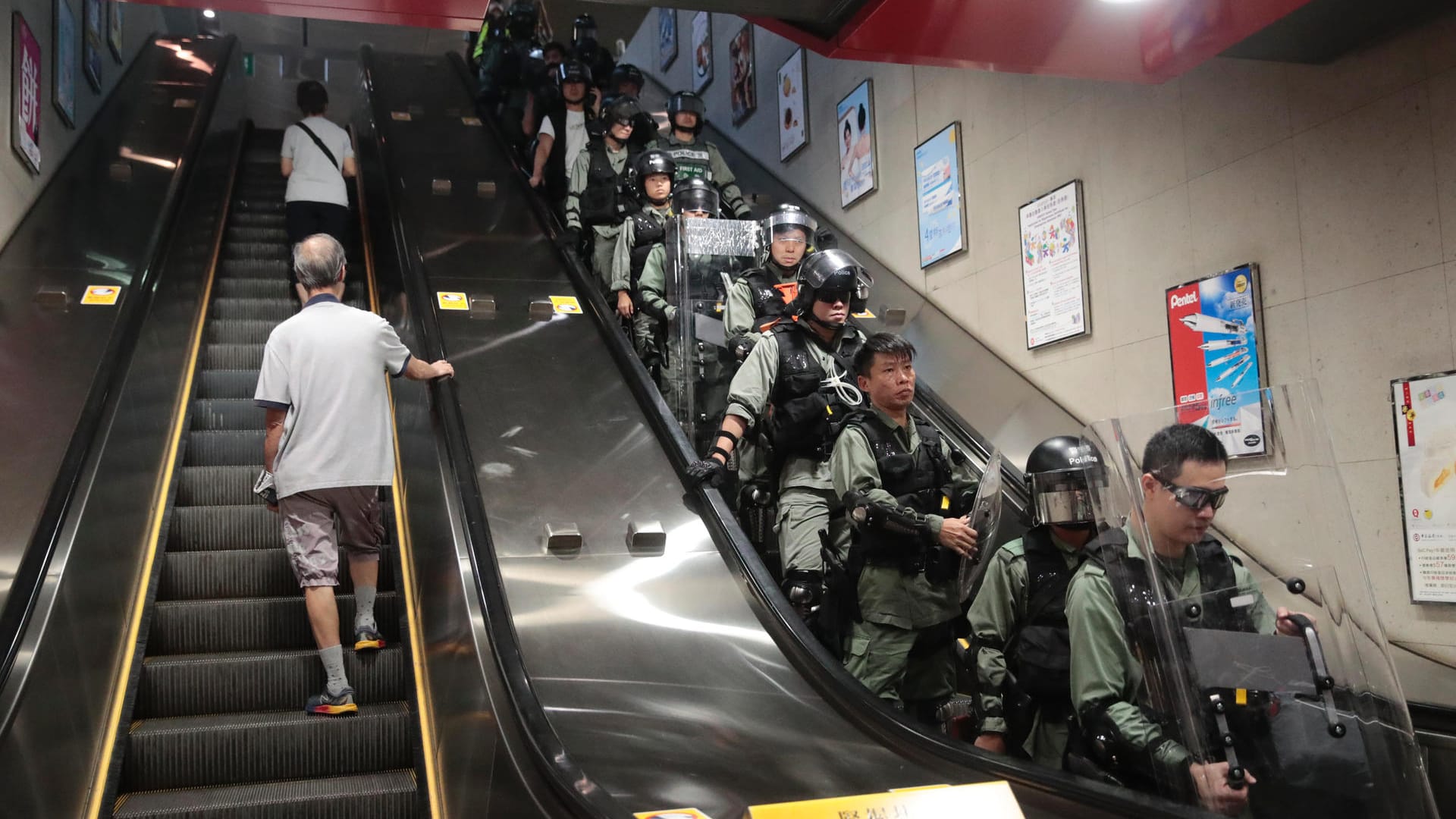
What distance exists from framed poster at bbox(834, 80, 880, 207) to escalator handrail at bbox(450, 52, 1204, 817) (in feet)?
13.4

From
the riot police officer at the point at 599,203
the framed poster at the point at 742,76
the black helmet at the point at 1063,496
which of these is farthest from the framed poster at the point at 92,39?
the black helmet at the point at 1063,496

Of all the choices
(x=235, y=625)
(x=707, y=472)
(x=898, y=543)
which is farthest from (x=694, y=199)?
(x=235, y=625)

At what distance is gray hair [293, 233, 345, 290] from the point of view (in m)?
4.27

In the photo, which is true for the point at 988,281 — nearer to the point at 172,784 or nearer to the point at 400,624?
the point at 400,624

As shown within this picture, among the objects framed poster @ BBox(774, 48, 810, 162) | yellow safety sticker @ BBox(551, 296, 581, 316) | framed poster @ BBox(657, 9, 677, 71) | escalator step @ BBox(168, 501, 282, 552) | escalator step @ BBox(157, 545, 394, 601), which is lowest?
escalator step @ BBox(157, 545, 394, 601)

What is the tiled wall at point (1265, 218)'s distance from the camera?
441 centimetres

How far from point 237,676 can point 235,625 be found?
12.9 inches

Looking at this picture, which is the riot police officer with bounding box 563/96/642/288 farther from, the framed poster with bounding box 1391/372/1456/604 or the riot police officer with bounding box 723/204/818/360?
the framed poster with bounding box 1391/372/1456/604

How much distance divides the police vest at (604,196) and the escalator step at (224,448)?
3233 mm

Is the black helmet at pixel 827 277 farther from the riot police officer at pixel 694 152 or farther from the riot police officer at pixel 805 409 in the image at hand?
the riot police officer at pixel 694 152

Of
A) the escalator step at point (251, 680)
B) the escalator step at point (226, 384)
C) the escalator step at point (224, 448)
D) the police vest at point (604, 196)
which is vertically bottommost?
the escalator step at point (251, 680)

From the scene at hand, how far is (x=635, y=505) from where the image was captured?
4594 millimetres

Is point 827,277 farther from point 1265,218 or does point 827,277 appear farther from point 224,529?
point 224,529

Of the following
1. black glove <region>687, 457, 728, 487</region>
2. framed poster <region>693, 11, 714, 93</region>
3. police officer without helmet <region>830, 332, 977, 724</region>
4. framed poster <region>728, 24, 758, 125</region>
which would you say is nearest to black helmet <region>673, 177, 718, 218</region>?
black glove <region>687, 457, 728, 487</region>
